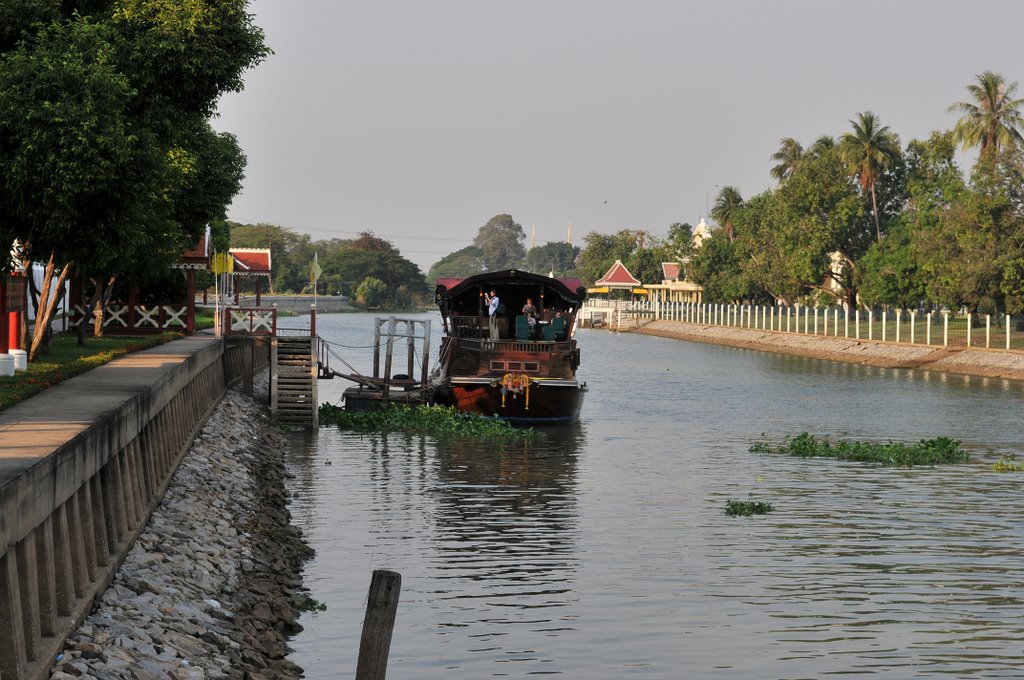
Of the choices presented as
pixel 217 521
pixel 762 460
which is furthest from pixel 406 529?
pixel 762 460

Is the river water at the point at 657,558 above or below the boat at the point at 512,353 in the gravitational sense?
below

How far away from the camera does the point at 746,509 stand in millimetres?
24406

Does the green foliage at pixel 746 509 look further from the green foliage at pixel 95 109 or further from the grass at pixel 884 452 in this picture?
the green foliage at pixel 95 109

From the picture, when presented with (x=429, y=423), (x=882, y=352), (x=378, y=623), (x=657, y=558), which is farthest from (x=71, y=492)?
(x=882, y=352)

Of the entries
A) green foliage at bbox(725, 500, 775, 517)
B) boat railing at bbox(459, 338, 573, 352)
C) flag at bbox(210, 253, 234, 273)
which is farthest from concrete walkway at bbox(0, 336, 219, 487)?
flag at bbox(210, 253, 234, 273)

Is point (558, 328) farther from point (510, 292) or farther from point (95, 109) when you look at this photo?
point (95, 109)

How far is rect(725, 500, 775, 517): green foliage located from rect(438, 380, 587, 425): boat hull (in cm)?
1526

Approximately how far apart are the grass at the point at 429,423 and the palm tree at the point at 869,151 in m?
77.9

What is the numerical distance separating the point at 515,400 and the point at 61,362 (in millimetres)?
15361

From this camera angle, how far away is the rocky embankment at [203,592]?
1167 cm

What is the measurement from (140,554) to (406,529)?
7.77 meters

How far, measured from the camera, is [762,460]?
33.0m

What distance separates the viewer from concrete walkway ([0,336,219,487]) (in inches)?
527

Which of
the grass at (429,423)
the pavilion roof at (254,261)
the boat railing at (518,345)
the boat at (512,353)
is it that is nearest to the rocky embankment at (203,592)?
the grass at (429,423)
